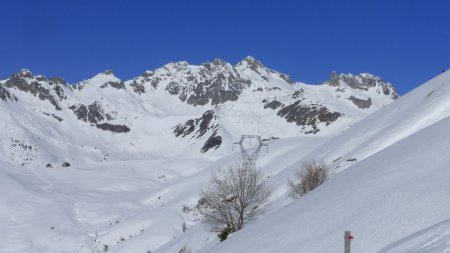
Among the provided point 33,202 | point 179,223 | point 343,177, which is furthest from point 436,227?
point 33,202

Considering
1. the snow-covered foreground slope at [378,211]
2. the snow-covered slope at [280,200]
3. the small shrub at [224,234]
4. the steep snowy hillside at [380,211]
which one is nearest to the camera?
the steep snowy hillside at [380,211]

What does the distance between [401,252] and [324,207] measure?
28.7 feet

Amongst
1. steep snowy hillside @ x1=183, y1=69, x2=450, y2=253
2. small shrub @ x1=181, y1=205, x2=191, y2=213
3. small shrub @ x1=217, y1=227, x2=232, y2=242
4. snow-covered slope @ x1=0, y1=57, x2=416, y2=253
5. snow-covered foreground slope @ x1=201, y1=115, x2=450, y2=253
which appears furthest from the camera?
small shrub @ x1=181, y1=205, x2=191, y2=213

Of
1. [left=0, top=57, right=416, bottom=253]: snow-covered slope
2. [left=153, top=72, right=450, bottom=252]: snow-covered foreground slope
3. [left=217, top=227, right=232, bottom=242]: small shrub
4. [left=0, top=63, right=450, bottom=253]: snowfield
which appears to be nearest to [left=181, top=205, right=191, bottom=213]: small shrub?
[left=0, top=57, right=416, bottom=253]: snow-covered slope

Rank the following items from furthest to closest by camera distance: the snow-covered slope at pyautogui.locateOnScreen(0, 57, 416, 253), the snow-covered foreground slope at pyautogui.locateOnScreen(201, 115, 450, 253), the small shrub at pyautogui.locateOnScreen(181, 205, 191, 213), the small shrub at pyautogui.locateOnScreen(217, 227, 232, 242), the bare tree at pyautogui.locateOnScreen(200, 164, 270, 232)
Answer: the small shrub at pyautogui.locateOnScreen(181, 205, 191, 213) → the bare tree at pyautogui.locateOnScreen(200, 164, 270, 232) → the small shrub at pyautogui.locateOnScreen(217, 227, 232, 242) → the snow-covered slope at pyautogui.locateOnScreen(0, 57, 416, 253) → the snow-covered foreground slope at pyautogui.locateOnScreen(201, 115, 450, 253)

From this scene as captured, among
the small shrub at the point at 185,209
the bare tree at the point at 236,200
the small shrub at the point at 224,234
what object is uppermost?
the small shrub at the point at 185,209

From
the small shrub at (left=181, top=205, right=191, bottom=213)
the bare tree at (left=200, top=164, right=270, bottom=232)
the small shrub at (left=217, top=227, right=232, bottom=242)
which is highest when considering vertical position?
the small shrub at (left=181, top=205, right=191, bottom=213)

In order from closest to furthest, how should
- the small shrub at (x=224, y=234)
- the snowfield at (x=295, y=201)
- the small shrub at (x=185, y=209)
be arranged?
the snowfield at (x=295, y=201) < the small shrub at (x=224, y=234) < the small shrub at (x=185, y=209)

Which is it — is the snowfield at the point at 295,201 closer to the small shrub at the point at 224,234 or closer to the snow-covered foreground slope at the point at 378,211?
the snow-covered foreground slope at the point at 378,211

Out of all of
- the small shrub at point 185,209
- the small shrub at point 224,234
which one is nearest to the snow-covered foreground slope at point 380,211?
the small shrub at point 224,234

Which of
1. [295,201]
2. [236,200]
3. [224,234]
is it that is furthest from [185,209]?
[295,201]

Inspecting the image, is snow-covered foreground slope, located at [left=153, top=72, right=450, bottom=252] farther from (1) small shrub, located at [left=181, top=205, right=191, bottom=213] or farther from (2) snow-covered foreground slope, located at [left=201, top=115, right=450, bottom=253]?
(1) small shrub, located at [left=181, top=205, right=191, bottom=213]

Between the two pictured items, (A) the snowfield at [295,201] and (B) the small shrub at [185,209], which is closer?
(A) the snowfield at [295,201]

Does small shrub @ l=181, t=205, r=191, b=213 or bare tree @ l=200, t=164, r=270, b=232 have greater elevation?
small shrub @ l=181, t=205, r=191, b=213
